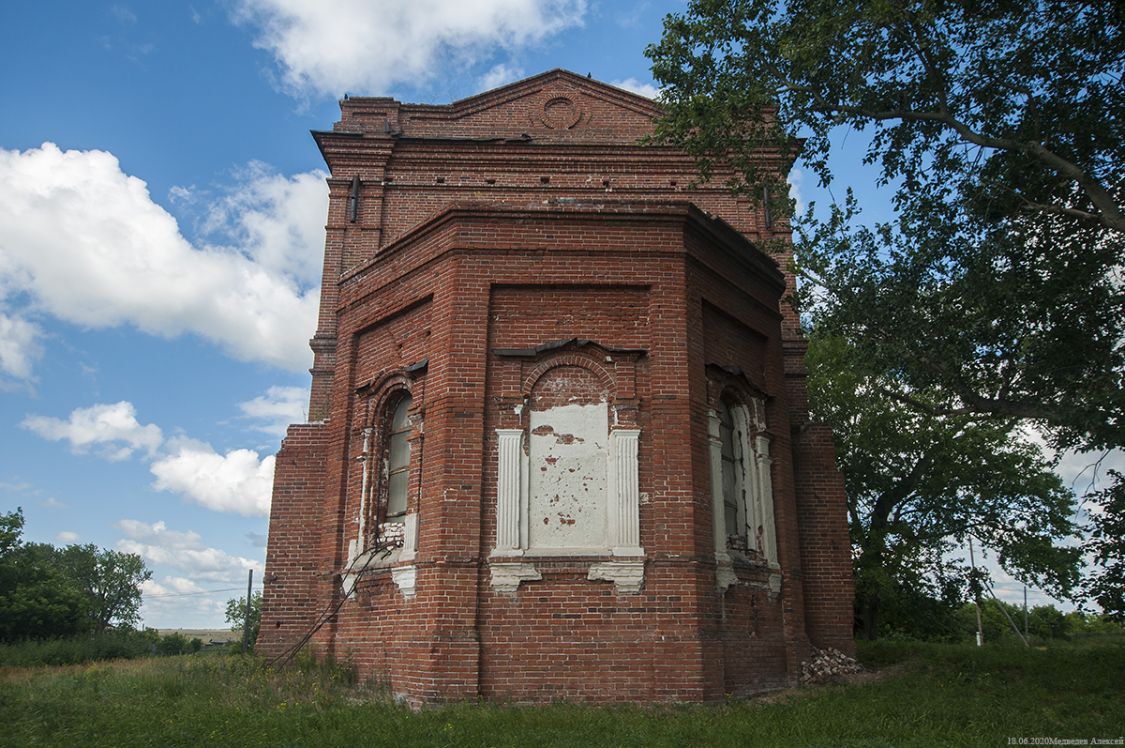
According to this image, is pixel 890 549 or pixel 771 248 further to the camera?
pixel 890 549

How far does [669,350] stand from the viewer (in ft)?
34.7

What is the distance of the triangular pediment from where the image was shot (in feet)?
54.5

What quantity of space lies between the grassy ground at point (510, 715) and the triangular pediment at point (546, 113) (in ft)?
35.4

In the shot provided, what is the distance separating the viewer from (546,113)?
17.1 meters

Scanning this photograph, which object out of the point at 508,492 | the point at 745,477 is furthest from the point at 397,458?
the point at 745,477

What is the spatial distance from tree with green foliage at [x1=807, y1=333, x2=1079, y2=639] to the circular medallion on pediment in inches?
398

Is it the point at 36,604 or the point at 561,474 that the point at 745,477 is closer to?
the point at 561,474

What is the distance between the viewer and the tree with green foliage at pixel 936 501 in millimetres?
22141

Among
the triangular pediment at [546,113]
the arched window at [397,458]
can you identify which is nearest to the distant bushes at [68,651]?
the arched window at [397,458]

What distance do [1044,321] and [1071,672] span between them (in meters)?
5.57

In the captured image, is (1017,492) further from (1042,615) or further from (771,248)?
(1042,615)

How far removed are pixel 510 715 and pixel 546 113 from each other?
41.5ft

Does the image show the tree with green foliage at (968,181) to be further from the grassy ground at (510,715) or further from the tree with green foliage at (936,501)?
the tree with green foliage at (936,501)

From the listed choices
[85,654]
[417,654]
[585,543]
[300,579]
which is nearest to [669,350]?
[585,543]
